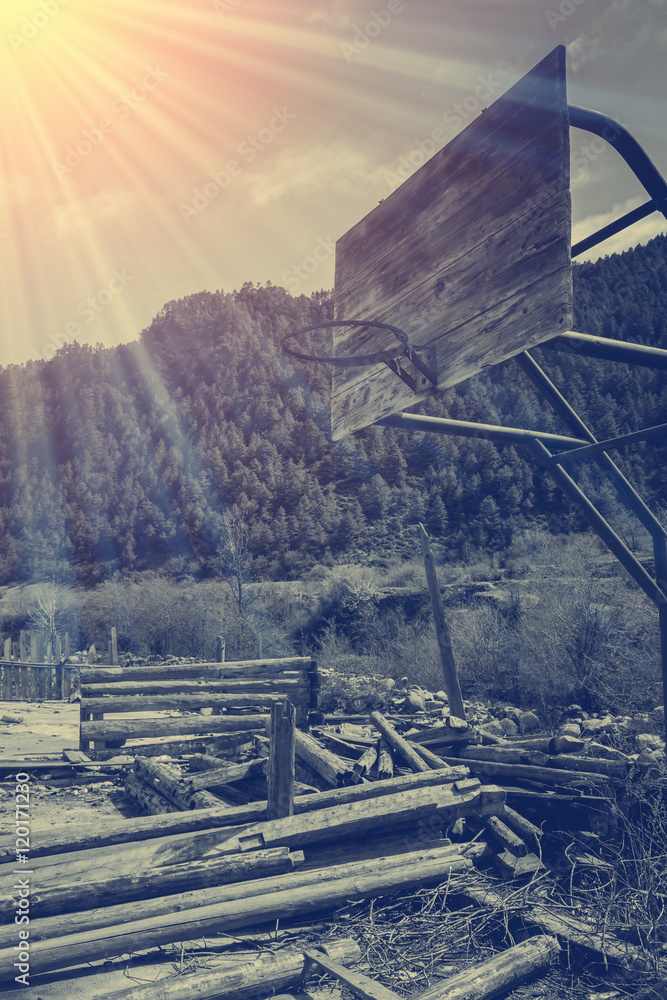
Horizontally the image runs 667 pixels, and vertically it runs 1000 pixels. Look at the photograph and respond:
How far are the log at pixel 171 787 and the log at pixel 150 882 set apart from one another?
1.32 meters

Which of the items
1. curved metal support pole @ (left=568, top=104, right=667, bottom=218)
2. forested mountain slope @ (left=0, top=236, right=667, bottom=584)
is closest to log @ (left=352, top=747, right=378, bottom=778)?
curved metal support pole @ (left=568, top=104, right=667, bottom=218)

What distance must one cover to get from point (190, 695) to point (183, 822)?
12.9ft

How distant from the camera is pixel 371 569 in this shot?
3816 centimetres

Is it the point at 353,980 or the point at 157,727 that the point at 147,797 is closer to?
the point at 157,727

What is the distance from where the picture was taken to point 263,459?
208ft

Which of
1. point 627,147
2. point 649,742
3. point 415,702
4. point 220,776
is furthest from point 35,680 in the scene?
point 627,147

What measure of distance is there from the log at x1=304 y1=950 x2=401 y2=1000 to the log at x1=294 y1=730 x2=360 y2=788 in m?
2.03

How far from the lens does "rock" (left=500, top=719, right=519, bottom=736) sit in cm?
1023

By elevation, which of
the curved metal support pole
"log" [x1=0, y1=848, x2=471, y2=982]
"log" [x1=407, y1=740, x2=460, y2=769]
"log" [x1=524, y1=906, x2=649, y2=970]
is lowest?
"log" [x1=524, y1=906, x2=649, y2=970]

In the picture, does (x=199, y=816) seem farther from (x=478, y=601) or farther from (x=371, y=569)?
(x=371, y=569)

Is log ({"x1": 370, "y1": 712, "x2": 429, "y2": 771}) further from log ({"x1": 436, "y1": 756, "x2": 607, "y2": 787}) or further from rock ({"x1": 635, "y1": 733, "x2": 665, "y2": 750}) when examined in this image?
rock ({"x1": 635, "y1": 733, "x2": 665, "y2": 750})

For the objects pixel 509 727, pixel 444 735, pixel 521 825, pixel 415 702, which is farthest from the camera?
pixel 415 702

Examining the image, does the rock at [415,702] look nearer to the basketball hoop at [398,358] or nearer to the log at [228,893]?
the log at [228,893]

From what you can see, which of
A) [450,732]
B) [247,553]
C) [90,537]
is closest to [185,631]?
[247,553]
